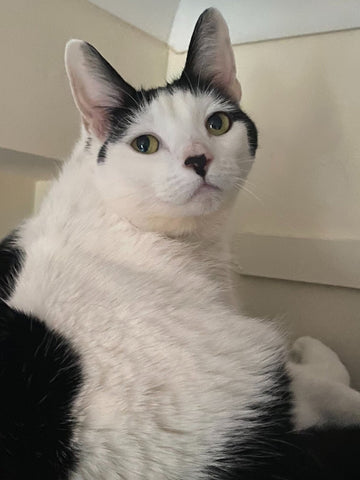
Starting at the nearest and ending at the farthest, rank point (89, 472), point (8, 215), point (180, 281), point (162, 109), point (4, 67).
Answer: point (89, 472)
point (180, 281)
point (162, 109)
point (4, 67)
point (8, 215)

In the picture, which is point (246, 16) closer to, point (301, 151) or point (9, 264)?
point (301, 151)

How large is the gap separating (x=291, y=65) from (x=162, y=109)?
537 millimetres

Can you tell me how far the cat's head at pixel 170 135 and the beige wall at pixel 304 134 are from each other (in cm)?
33

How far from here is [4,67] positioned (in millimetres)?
1097

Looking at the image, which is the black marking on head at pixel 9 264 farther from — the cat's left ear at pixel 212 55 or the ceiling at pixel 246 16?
the ceiling at pixel 246 16

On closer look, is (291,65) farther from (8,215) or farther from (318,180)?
(8,215)

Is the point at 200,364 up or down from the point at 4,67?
down

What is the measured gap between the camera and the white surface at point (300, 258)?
1218 mm

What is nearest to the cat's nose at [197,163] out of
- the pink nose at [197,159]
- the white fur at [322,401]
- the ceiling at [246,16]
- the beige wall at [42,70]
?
the pink nose at [197,159]

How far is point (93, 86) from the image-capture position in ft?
3.10

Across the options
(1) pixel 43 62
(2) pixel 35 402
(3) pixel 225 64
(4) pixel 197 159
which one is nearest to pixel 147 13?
(1) pixel 43 62

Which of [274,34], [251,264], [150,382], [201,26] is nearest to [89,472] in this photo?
[150,382]

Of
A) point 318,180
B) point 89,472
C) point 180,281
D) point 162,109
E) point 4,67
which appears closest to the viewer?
point 89,472

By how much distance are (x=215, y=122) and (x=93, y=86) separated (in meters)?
0.22
